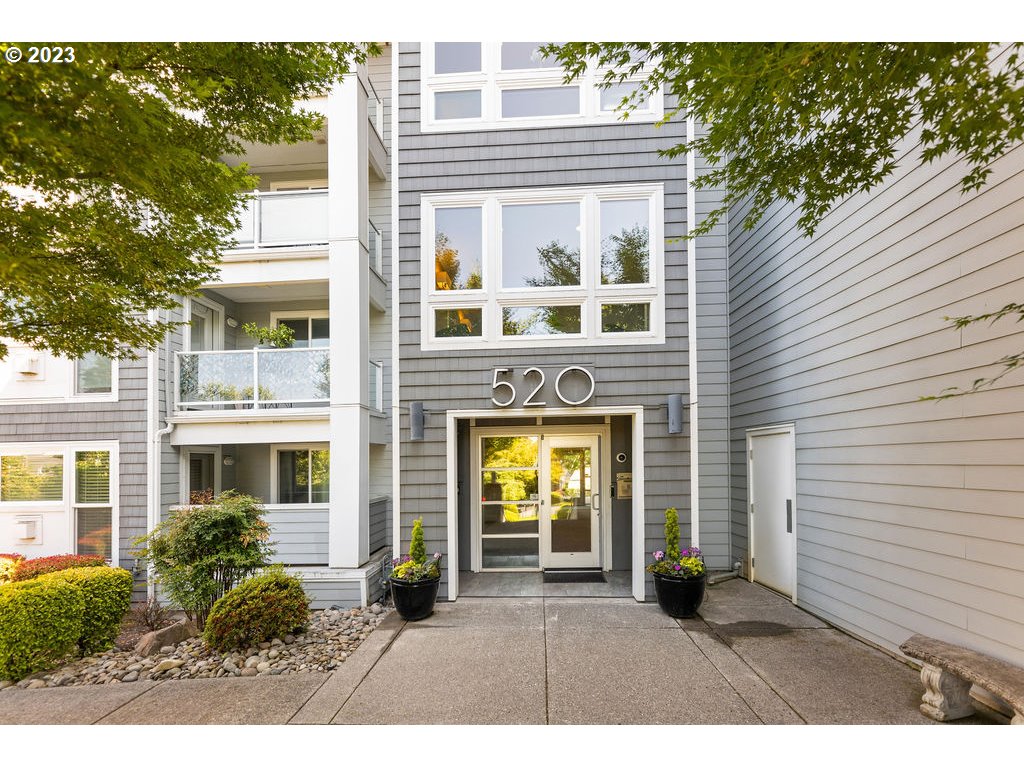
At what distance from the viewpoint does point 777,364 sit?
20.8 ft

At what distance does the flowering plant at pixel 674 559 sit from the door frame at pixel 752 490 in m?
1.12

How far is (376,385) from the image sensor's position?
7605 millimetres

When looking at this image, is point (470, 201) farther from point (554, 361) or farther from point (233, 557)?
point (233, 557)

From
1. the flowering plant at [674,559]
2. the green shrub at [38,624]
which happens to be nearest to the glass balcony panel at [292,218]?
the green shrub at [38,624]

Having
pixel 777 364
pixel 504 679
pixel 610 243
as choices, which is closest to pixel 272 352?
pixel 610 243

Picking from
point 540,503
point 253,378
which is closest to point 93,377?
point 253,378

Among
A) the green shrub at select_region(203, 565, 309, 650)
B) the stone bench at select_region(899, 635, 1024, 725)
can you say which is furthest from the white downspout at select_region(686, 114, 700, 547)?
the green shrub at select_region(203, 565, 309, 650)

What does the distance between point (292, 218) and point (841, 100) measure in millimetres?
6576

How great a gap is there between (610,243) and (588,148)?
4.04 ft

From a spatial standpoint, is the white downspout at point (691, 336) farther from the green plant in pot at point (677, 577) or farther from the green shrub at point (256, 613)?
the green shrub at point (256, 613)

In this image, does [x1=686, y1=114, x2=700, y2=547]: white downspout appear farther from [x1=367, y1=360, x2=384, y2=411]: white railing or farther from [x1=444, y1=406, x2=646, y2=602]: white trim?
[x1=367, y1=360, x2=384, y2=411]: white railing

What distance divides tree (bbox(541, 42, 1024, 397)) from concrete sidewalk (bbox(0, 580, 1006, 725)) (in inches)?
99.3

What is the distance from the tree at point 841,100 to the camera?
281 centimetres

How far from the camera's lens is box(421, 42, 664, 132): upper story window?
21.3 ft
